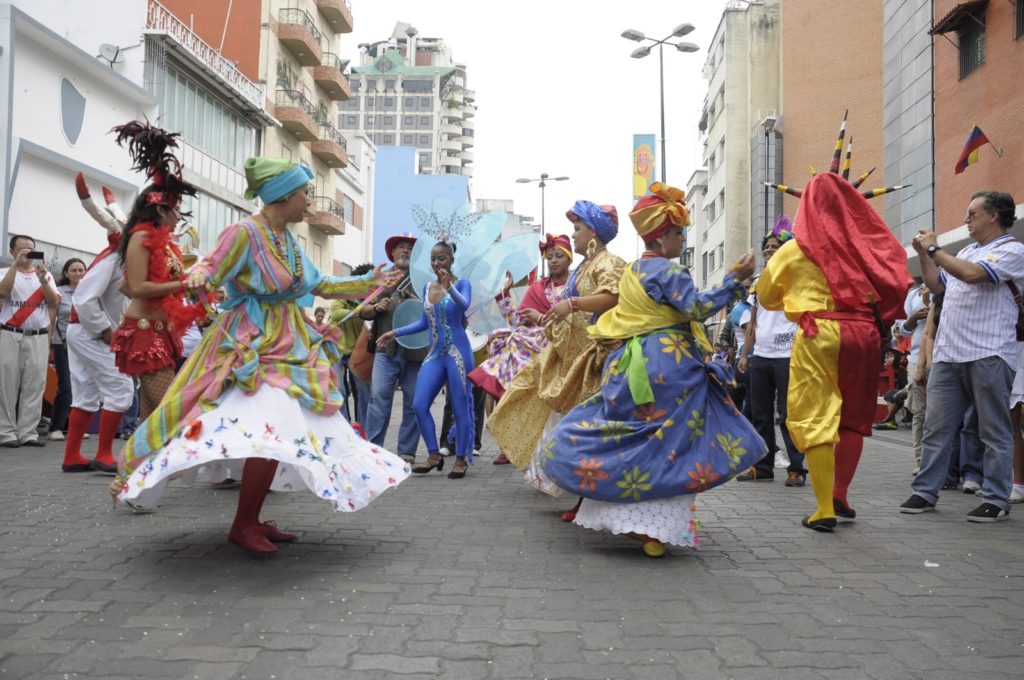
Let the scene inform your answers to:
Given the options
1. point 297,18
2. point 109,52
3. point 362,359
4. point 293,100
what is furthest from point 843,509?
point 297,18

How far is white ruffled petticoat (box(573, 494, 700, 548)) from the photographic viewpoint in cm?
495

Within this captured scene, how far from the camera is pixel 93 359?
785cm

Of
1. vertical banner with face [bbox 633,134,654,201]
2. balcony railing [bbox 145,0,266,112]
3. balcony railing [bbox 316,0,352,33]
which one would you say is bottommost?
vertical banner with face [bbox 633,134,654,201]

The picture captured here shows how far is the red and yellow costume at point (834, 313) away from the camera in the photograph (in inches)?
228

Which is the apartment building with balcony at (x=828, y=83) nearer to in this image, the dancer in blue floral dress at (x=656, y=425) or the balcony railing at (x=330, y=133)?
the balcony railing at (x=330, y=133)

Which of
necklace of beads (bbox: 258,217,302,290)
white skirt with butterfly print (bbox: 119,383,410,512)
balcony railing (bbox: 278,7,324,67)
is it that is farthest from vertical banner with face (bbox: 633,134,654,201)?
white skirt with butterfly print (bbox: 119,383,410,512)

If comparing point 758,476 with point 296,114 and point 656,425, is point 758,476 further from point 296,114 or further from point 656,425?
point 296,114

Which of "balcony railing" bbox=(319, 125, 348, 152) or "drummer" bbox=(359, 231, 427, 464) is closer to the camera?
"drummer" bbox=(359, 231, 427, 464)

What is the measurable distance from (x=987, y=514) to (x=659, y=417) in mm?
2575

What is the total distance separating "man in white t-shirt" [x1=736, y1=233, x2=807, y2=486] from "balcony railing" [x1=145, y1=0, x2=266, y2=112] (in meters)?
24.3

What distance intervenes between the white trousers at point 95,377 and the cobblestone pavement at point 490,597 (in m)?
1.39

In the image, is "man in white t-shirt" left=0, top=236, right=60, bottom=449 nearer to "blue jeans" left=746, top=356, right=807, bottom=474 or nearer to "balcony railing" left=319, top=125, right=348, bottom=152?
"blue jeans" left=746, top=356, right=807, bottom=474

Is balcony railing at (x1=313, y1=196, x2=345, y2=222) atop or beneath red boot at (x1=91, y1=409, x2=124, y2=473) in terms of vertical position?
atop

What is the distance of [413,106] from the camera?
5389 inches
